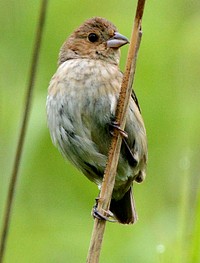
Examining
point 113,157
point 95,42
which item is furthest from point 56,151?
point 113,157

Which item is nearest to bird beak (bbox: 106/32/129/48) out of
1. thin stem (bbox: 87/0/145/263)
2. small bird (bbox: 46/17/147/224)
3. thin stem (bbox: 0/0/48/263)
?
small bird (bbox: 46/17/147/224)

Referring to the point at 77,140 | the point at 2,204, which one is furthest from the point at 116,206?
the point at 2,204

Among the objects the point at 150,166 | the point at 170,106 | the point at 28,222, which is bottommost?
the point at 28,222

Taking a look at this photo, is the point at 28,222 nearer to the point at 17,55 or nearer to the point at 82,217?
the point at 82,217

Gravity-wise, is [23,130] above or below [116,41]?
below

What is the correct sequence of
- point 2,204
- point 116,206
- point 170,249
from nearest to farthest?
point 170,249
point 2,204
point 116,206

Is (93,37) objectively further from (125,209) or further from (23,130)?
(23,130)

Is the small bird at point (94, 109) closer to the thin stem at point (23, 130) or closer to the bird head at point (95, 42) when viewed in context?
the bird head at point (95, 42)

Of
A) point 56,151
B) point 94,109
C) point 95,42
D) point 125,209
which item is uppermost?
point 95,42
